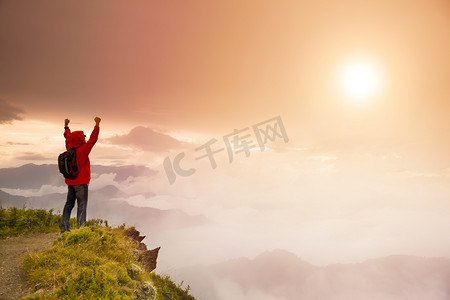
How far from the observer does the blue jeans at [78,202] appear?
11203mm

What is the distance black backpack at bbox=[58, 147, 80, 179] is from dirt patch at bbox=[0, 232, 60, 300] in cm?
280

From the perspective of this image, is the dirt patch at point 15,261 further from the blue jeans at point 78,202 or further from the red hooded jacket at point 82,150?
the red hooded jacket at point 82,150

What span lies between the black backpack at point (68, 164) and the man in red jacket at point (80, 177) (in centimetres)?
14

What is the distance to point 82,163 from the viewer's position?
36.6 ft

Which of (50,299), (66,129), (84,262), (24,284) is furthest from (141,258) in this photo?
(66,129)

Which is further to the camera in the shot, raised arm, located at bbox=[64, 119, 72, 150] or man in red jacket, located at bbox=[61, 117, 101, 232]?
raised arm, located at bbox=[64, 119, 72, 150]

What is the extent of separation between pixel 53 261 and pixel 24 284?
0.82 metres

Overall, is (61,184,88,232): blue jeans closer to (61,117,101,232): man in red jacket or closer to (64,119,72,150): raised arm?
(61,117,101,232): man in red jacket

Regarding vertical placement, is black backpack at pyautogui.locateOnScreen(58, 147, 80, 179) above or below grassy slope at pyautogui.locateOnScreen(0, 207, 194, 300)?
above

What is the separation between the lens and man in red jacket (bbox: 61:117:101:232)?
1109cm

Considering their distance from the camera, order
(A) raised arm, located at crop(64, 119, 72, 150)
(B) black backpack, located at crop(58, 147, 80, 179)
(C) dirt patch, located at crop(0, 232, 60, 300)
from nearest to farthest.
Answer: (C) dirt patch, located at crop(0, 232, 60, 300), (B) black backpack, located at crop(58, 147, 80, 179), (A) raised arm, located at crop(64, 119, 72, 150)

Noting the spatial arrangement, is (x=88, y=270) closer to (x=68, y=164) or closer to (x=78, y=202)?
(x=78, y=202)

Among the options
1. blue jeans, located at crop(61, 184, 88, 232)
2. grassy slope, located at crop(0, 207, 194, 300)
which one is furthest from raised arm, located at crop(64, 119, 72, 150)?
grassy slope, located at crop(0, 207, 194, 300)

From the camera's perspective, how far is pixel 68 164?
434 inches
